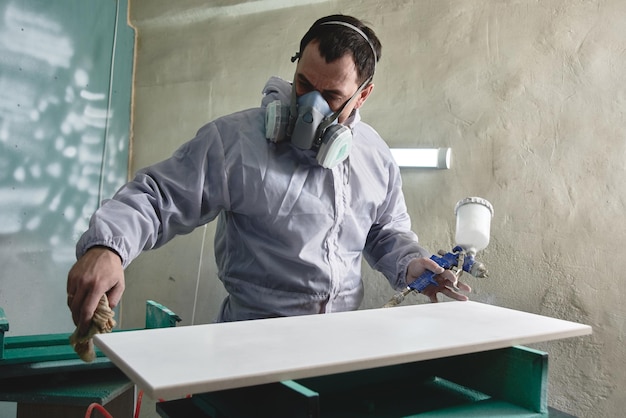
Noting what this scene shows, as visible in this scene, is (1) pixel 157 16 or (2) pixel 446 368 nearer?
(2) pixel 446 368

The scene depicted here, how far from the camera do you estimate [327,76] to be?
4.37ft

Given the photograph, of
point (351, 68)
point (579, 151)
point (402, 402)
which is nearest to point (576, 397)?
point (579, 151)

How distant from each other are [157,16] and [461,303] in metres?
2.17

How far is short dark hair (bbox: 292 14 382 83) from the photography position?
52.4 inches

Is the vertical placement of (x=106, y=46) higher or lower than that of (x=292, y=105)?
higher

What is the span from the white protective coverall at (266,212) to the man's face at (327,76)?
0.08 meters

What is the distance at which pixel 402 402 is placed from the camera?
1.00 meters

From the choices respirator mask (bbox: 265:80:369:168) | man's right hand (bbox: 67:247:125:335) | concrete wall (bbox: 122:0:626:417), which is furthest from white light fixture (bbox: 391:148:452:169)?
man's right hand (bbox: 67:247:125:335)

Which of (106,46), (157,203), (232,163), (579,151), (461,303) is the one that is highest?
(106,46)

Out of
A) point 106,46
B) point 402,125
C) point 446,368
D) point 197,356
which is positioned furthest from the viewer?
point 106,46

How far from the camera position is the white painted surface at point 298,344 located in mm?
627

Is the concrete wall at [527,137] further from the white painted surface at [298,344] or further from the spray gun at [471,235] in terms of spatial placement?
the white painted surface at [298,344]

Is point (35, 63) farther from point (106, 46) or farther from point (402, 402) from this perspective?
point (402, 402)

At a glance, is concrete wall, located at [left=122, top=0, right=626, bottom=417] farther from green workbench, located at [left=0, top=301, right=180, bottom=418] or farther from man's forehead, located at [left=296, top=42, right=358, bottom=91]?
green workbench, located at [left=0, top=301, right=180, bottom=418]
